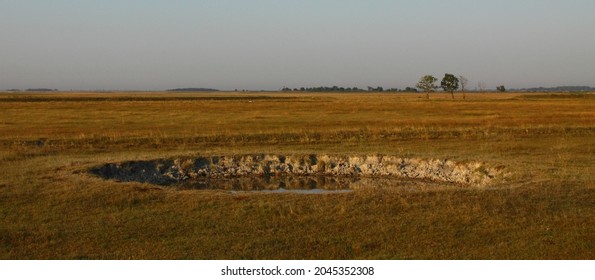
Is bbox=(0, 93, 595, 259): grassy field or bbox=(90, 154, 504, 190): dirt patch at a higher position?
bbox=(0, 93, 595, 259): grassy field

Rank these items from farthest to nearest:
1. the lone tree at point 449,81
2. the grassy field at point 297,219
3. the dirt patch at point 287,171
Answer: the lone tree at point 449,81 → the dirt patch at point 287,171 → the grassy field at point 297,219

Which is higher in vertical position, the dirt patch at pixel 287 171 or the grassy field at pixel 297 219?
the grassy field at pixel 297 219

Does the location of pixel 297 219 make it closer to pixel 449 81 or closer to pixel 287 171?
pixel 287 171

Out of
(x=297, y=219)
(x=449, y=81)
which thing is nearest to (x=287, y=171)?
(x=297, y=219)

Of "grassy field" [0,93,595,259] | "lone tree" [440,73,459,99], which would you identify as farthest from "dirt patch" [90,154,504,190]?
"lone tree" [440,73,459,99]

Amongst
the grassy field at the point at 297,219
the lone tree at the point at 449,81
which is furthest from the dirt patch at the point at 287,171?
the lone tree at the point at 449,81

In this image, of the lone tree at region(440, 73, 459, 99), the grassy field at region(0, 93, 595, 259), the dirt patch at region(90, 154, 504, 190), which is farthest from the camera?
the lone tree at region(440, 73, 459, 99)

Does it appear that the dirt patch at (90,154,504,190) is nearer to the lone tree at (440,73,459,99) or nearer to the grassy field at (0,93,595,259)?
the grassy field at (0,93,595,259)

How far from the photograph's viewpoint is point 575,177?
57.4 feet

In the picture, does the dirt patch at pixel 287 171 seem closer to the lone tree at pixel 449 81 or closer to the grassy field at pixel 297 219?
the grassy field at pixel 297 219

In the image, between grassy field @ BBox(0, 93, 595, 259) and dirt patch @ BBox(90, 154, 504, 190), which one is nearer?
grassy field @ BBox(0, 93, 595, 259)

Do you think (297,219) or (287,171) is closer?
(297,219)
